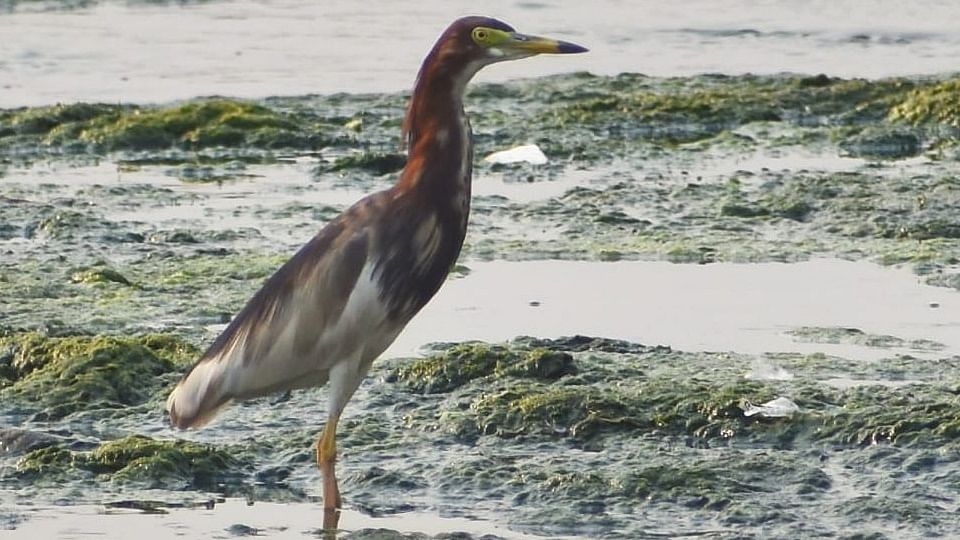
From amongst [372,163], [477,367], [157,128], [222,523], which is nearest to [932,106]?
[372,163]

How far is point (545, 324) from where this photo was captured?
26.5 feet

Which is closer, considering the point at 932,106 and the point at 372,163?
the point at 372,163

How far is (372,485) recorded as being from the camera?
6.38 m

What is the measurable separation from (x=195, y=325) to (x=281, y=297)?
5.67ft

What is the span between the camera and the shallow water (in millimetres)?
14156

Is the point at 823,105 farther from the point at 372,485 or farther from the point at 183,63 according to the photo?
the point at 372,485

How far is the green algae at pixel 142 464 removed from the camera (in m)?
6.43

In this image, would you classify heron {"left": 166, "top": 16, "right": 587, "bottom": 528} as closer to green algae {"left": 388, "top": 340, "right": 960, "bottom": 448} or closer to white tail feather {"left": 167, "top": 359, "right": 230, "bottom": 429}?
white tail feather {"left": 167, "top": 359, "right": 230, "bottom": 429}

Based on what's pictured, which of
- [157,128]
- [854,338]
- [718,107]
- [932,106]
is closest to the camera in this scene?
[854,338]

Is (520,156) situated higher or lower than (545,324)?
higher

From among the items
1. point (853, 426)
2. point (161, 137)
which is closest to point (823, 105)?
point (161, 137)

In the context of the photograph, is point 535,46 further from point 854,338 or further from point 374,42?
point 374,42

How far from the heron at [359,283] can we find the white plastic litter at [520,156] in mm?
4727

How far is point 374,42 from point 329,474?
9.88m
